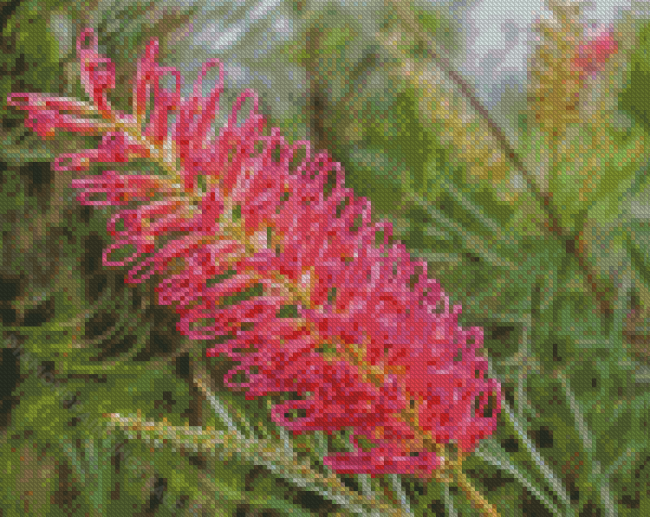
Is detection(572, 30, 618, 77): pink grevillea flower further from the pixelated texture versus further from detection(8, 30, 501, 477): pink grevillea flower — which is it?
detection(8, 30, 501, 477): pink grevillea flower

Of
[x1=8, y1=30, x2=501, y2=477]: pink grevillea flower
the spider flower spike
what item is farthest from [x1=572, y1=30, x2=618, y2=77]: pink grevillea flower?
[x1=8, y1=30, x2=501, y2=477]: pink grevillea flower

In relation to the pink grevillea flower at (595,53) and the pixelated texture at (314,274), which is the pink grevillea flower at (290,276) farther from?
the pink grevillea flower at (595,53)

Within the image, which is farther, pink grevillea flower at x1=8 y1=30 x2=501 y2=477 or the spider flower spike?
the spider flower spike

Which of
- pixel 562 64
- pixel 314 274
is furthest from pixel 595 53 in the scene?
pixel 314 274

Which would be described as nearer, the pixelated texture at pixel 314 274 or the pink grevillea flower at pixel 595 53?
the pixelated texture at pixel 314 274

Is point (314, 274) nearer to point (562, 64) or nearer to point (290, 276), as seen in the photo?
point (290, 276)

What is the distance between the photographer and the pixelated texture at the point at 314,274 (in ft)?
1.26

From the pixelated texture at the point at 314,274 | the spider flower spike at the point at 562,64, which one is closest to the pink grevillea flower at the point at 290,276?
the pixelated texture at the point at 314,274

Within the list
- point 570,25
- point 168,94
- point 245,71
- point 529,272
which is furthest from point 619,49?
point 168,94

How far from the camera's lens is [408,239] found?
2.46 feet

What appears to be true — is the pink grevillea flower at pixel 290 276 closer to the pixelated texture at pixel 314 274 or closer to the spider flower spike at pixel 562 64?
the pixelated texture at pixel 314 274

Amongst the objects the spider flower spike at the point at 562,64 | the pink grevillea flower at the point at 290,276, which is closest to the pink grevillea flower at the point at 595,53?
the spider flower spike at the point at 562,64

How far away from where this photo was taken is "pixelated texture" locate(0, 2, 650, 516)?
0.38 metres

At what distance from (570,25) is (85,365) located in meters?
0.55
